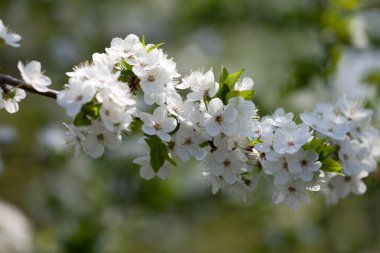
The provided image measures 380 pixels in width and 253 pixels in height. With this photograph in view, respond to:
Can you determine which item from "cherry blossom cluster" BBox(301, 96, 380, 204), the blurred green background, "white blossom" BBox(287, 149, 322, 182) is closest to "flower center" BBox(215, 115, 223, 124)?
"white blossom" BBox(287, 149, 322, 182)

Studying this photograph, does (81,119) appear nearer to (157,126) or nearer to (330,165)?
(157,126)

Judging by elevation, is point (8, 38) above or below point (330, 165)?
above

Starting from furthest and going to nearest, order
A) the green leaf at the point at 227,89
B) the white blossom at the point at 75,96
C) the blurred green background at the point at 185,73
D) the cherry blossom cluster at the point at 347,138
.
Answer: the blurred green background at the point at 185,73, the cherry blossom cluster at the point at 347,138, the green leaf at the point at 227,89, the white blossom at the point at 75,96

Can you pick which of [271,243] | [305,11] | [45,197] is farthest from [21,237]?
[305,11]

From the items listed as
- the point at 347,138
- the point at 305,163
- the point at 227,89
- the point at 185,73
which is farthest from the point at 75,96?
the point at 185,73

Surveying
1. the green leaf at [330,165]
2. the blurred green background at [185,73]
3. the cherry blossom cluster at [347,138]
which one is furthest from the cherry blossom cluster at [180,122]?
the blurred green background at [185,73]

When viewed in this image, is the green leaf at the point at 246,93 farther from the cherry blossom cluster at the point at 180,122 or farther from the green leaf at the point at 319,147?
the green leaf at the point at 319,147

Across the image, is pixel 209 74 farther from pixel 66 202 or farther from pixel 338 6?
pixel 66 202
